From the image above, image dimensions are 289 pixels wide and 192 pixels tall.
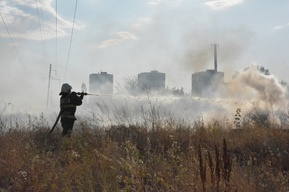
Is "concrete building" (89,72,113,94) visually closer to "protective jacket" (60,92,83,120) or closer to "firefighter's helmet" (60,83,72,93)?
"firefighter's helmet" (60,83,72,93)

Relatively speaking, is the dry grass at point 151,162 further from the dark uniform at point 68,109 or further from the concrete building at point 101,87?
the concrete building at point 101,87

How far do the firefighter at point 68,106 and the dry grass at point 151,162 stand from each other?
49cm

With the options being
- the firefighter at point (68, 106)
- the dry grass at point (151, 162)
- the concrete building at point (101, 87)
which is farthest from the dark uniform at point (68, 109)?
the concrete building at point (101, 87)

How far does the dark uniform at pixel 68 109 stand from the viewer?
10516 mm

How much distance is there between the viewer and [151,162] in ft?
14.9

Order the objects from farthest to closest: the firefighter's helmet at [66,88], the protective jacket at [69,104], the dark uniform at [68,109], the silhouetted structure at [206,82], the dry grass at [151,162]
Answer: the silhouetted structure at [206,82] → the firefighter's helmet at [66,88] → the protective jacket at [69,104] → the dark uniform at [68,109] → the dry grass at [151,162]

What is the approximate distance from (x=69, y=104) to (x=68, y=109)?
16 centimetres

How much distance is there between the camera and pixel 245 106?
2070 centimetres

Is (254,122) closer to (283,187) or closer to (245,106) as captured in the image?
(283,187)

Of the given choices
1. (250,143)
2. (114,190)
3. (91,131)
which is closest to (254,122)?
(250,143)

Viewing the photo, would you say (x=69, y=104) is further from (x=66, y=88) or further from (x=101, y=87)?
(x=101, y=87)

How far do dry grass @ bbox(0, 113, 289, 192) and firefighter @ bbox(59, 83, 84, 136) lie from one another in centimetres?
49

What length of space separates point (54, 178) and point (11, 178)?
97 cm

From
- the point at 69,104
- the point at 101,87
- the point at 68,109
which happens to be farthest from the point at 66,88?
the point at 101,87
